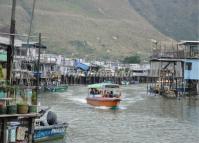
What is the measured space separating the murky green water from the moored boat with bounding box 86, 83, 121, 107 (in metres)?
0.85

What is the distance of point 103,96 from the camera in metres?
67.2

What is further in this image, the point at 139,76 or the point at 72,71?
the point at 139,76

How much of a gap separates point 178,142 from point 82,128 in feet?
29.7

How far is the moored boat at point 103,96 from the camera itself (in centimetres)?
6562

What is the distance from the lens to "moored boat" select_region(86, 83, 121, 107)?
65.6 meters

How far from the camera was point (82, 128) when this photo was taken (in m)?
48.4

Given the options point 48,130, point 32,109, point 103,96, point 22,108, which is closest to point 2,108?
point 22,108

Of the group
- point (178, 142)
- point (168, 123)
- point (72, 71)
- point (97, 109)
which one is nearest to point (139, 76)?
point (72, 71)

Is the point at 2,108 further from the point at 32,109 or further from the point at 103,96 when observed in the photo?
the point at 103,96

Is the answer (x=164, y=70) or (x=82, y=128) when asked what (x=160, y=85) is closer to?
(x=164, y=70)

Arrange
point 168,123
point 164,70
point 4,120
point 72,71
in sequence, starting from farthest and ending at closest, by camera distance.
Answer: point 72,71 < point 164,70 < point 168,123 < point 4,120

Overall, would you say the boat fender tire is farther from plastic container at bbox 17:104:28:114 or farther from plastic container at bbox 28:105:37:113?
plastic container at bbox 17:104:28:114

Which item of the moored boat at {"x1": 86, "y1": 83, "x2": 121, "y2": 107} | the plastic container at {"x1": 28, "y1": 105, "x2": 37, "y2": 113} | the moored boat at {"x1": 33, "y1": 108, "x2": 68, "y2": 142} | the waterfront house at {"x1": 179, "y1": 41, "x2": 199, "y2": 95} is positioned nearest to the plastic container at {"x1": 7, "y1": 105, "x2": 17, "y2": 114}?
the plastic container at {"x1": 28, "y1": 105, "x2": 37, "y2": 113}

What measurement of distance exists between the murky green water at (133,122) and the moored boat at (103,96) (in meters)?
0.85
